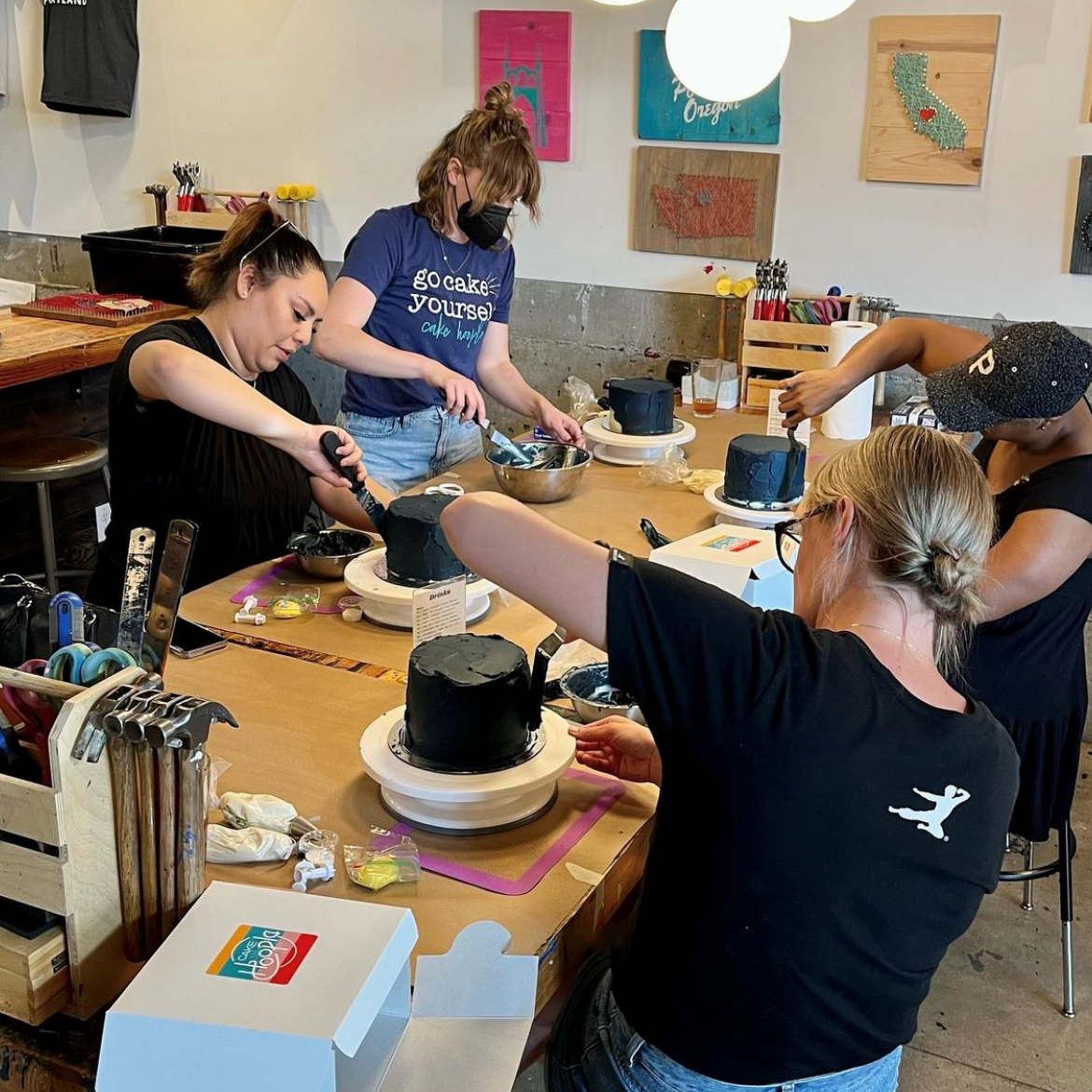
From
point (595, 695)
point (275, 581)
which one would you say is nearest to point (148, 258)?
point (275, 581)

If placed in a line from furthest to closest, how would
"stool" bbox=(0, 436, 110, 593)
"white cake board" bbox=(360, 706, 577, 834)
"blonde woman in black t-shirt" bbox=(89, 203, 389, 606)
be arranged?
"stool" bbox=(0, 436, 110, 593), "blonde woman in black t-shirt" bbox=(89, 203, 389, 606), "white cake board" bbox=(360, 706, 577, 834)

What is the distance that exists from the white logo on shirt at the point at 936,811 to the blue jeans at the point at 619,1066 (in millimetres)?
324

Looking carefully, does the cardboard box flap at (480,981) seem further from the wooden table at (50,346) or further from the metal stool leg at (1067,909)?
the wooden table at (50,346)

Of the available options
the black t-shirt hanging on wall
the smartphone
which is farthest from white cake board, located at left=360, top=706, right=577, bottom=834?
the black t-shirt hanging on wall

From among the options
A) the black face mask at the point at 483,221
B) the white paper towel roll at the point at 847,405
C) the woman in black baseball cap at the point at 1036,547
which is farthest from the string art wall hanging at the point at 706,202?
the woman in black baseball cap at the point at 1036,547

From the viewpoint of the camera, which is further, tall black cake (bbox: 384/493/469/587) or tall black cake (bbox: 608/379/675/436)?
tall black cake (bbox: 608/379/675/436)

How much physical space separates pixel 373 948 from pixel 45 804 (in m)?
0.33

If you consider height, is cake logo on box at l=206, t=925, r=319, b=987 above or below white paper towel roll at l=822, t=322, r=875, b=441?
below

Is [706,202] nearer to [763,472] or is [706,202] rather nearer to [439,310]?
[439,310]

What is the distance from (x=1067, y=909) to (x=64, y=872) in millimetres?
2058

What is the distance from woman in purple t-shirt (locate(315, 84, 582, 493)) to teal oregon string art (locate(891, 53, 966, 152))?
1.24m

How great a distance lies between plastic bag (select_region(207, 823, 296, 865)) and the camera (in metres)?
1.35

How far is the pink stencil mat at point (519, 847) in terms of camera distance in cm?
135

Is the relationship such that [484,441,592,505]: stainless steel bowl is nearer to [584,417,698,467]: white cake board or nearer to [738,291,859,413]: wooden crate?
[584,417,698,467]: white cake board
